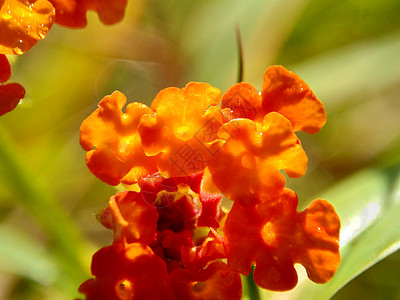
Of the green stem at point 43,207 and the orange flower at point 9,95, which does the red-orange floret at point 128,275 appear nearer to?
the orange flower at point 9,95

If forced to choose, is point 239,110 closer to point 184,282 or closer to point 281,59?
point 184,282

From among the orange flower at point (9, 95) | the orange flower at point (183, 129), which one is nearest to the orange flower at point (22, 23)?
the orange flower at point (9, 95)

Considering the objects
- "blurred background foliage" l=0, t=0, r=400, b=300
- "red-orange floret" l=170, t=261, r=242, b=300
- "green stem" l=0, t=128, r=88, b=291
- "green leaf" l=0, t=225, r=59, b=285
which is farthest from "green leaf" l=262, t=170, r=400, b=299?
"green leaf" l=0, t=225, r=59, b=285

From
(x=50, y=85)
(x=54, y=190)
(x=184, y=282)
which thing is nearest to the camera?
(x=184, y=282)

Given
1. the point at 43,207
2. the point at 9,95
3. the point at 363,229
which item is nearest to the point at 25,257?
the point at 43,207

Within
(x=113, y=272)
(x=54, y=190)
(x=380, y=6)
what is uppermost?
(x=380, y=6)

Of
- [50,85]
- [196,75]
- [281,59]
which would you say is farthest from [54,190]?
[281,59]

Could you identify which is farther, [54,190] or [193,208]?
[54,190]

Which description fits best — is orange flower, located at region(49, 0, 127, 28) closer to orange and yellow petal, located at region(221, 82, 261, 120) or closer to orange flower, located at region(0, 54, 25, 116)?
orange flower, located at region(0, 54, 25, 116)
